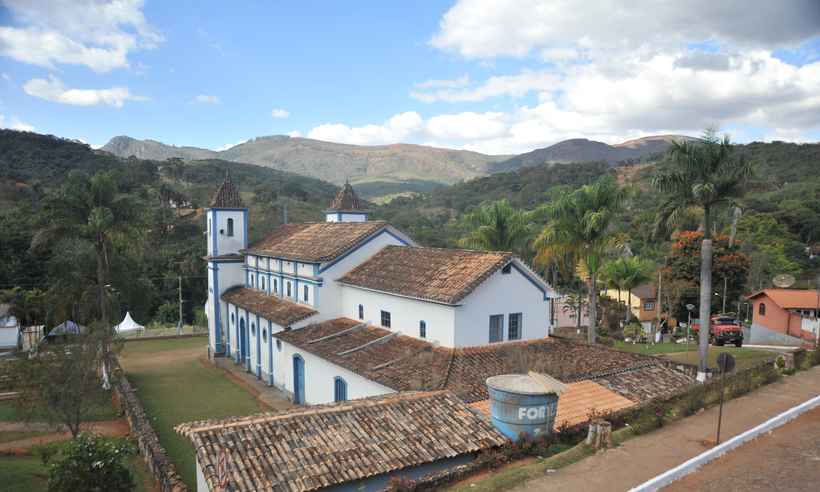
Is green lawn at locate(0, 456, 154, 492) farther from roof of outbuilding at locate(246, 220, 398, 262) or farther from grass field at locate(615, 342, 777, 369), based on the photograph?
grass field at locate(615, 342, 777, 369)

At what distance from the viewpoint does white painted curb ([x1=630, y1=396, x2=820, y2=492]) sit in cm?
901

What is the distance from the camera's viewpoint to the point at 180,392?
987 inches

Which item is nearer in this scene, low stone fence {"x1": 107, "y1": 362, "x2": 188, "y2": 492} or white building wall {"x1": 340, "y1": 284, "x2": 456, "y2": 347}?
low stone fence {"x1": 107, "y1": 362, "x2": 188, "y2": 492}

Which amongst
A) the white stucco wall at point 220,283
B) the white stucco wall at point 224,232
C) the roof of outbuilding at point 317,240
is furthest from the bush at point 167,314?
the roof of outbuilding at point 317,240

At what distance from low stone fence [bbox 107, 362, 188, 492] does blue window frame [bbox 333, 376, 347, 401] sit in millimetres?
5517

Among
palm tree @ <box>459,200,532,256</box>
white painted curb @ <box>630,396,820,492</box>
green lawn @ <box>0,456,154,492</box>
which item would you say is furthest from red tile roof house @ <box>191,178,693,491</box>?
palm tree @ <box>459,200,532,256</box>

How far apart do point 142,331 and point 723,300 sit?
1698 inches

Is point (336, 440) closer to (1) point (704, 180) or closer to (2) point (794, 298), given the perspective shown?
(1) point (704, 180)

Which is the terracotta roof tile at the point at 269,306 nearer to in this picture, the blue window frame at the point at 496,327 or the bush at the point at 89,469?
the blue window frame at the point at 496,327

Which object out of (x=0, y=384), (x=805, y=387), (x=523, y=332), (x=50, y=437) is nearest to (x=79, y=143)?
(x=0, y=384)

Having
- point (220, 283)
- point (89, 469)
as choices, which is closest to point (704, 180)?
point (89, 469)

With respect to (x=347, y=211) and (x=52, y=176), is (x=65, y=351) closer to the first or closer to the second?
(x=347, y=211)

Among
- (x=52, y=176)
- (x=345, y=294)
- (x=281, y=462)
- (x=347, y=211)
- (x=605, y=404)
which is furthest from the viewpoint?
(x=52, y=176)

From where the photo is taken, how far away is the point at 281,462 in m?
10.8
